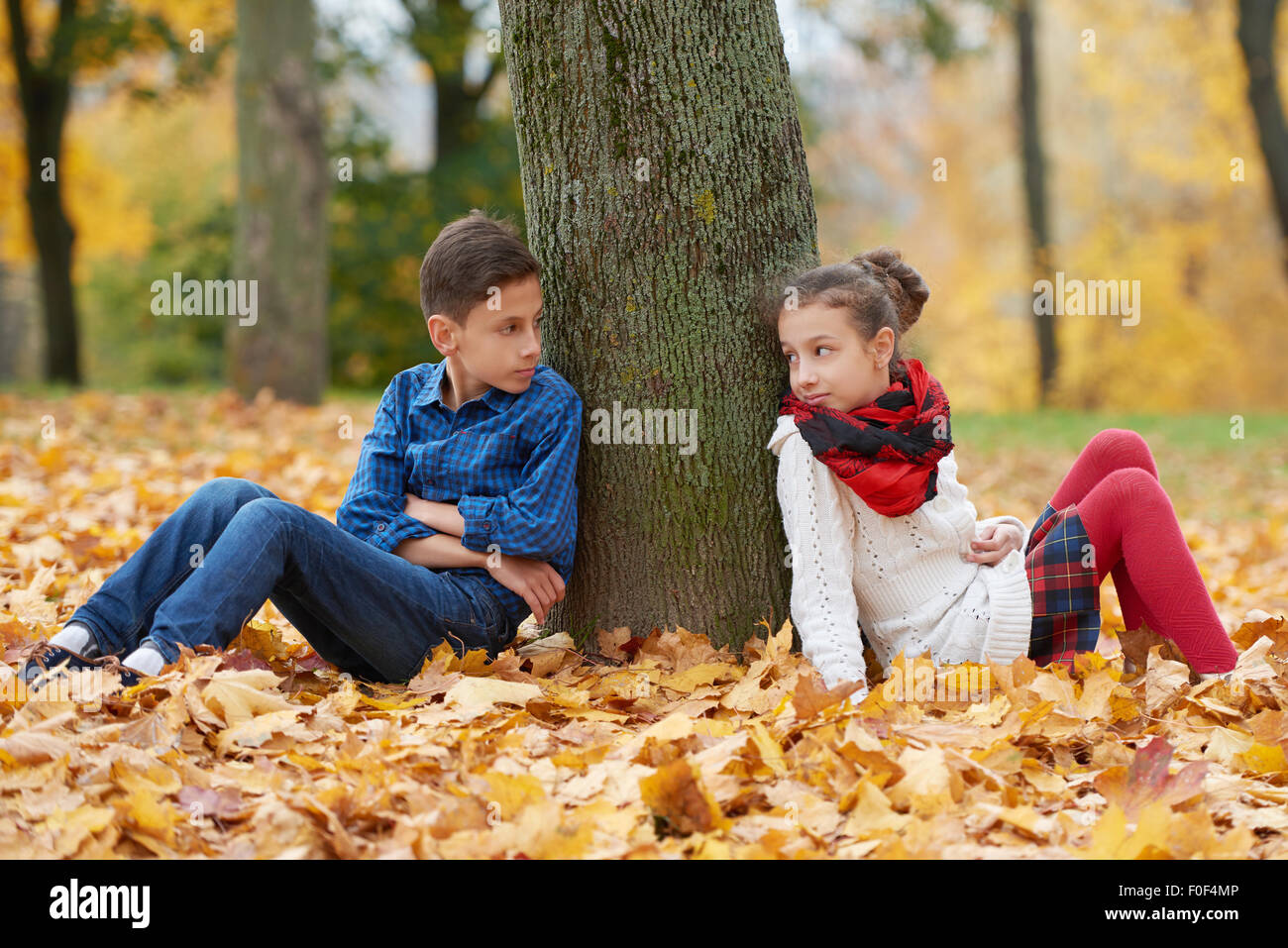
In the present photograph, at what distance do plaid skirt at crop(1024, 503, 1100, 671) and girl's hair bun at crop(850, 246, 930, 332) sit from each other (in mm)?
647

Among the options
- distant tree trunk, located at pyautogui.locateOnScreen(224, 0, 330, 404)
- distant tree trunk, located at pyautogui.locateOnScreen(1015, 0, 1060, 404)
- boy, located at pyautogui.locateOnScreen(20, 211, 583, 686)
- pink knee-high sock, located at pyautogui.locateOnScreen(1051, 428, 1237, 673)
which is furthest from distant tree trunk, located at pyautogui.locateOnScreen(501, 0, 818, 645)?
distant tree trunk, located at pyautogui.locateOnScreen(1015, 0, 1060, 404)

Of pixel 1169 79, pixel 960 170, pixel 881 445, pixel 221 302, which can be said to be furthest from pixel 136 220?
pixel 881 445

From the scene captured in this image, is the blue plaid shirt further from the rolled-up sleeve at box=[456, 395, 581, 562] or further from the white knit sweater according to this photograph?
the white knit sweater

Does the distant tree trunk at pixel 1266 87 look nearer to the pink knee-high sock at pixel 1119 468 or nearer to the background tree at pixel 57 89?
the pink knee-high sock at pixel 1119 468

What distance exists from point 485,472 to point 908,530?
1.09 m

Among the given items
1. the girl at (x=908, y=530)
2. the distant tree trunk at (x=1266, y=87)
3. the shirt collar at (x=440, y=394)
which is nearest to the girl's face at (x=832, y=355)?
the girl at (x=908, y=530)

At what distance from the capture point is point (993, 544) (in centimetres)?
289

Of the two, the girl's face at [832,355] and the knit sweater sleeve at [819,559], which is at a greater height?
the girl's face at [832,355]

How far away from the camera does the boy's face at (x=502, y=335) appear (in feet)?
9.26

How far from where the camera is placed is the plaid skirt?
110 inches

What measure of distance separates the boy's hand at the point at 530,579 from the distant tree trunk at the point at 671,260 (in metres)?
0.16

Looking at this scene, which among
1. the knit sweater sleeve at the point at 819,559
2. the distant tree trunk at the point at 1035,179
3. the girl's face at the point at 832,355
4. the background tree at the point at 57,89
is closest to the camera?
the knit sweater sleeve at the point at 819,559
